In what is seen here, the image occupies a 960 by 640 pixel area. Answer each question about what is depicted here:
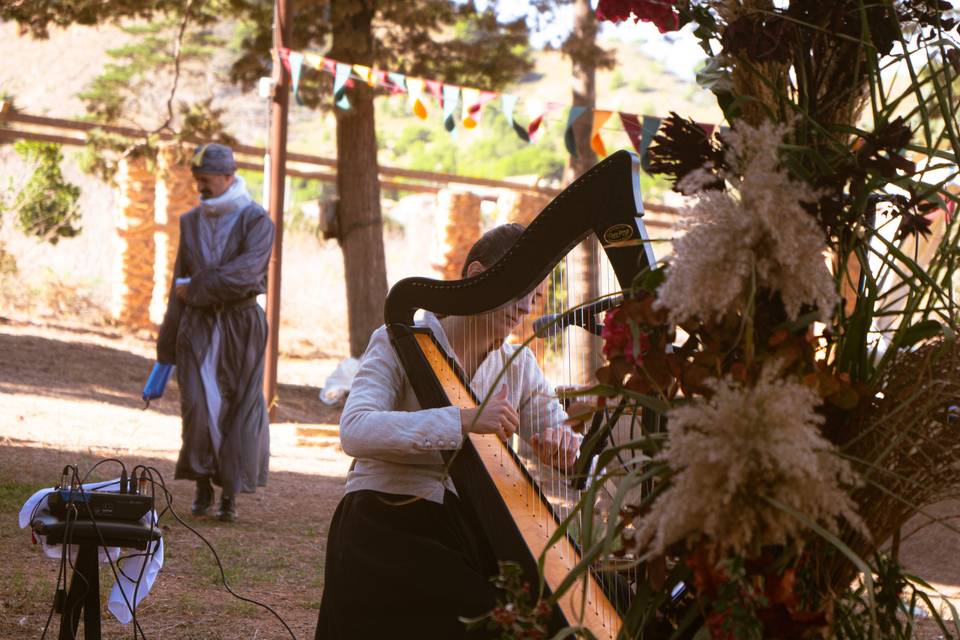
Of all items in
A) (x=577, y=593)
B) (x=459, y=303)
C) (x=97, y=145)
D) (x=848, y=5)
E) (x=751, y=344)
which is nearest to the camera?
(x=751, y=344)

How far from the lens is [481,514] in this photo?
262 cm

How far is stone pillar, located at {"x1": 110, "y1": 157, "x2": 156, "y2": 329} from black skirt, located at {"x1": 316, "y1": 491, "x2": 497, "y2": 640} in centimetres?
1099

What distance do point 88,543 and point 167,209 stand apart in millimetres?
10484

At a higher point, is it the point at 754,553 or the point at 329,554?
the point at 754,553

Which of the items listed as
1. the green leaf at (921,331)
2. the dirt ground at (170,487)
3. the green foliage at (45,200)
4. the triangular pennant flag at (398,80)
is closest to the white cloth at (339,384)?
the dirt ground at (170,487)

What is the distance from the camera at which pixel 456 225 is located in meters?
14.3

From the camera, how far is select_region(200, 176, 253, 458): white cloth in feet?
19.0

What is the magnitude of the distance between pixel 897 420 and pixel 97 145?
38.8 ft

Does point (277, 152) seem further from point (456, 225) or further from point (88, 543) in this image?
point (88, 543)

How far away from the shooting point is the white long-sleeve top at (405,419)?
258 cm

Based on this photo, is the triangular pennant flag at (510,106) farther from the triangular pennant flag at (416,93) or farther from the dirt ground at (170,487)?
the dirt ground at (170,487)

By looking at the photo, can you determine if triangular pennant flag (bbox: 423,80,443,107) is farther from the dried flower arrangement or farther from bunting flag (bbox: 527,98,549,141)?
the dried flower arrangement

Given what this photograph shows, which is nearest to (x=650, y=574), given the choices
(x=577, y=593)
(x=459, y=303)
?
(x=577, y=593)

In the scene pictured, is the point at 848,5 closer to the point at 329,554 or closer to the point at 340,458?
the point at 329,554
